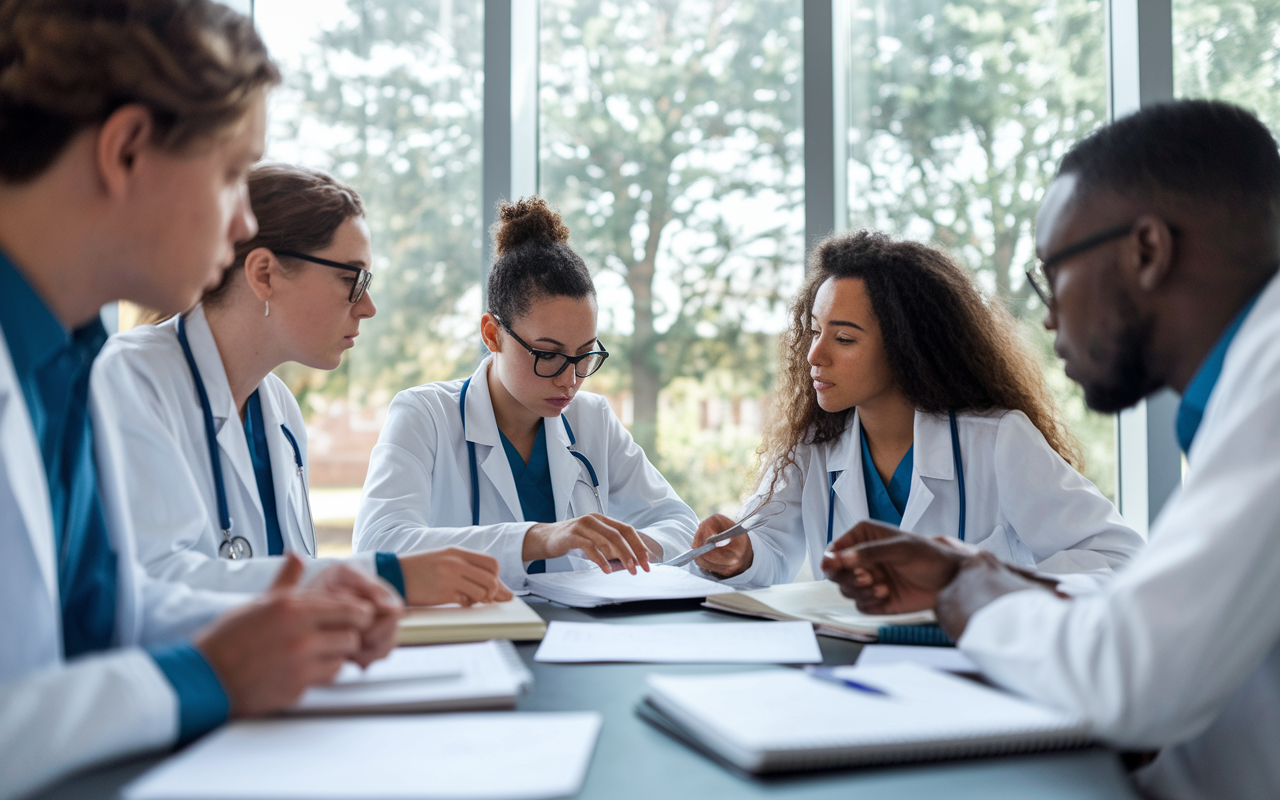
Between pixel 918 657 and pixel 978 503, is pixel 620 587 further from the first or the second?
pixel 978 503

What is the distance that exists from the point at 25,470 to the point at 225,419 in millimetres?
871

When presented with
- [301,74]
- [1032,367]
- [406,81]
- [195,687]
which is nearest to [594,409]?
[1032,367]

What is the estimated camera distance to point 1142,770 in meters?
0.99

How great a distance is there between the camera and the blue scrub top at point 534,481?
2340 mm

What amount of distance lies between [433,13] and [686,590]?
2.38 metres

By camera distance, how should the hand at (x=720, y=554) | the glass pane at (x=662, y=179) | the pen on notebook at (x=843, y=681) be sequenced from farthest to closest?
the glass pane at (x=662, y=179)
the hand at (x=720, y=554)
the pen on notebook at (x=843, y=681)

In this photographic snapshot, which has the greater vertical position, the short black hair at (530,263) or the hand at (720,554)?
the short black hair at (530,263)

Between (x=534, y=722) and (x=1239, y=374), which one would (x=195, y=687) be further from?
(x=1239, y=374)

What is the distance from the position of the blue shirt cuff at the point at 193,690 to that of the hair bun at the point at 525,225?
5.76 ft

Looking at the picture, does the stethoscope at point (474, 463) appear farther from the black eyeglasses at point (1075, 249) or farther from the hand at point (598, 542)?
the black eyeglasses at point (1075, 249)

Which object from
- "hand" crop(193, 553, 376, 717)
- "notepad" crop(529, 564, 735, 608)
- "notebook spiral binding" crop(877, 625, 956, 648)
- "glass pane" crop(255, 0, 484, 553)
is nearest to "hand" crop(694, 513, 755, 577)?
"notepad" crop(529, 564, 735, 608)

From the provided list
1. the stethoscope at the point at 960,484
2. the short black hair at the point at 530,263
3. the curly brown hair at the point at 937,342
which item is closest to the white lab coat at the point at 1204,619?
the stethoscope at the point at 960,484

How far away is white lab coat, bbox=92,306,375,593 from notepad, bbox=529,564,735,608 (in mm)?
386

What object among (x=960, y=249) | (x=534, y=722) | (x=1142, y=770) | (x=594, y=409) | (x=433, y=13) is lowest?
(x=1142, y=770)
